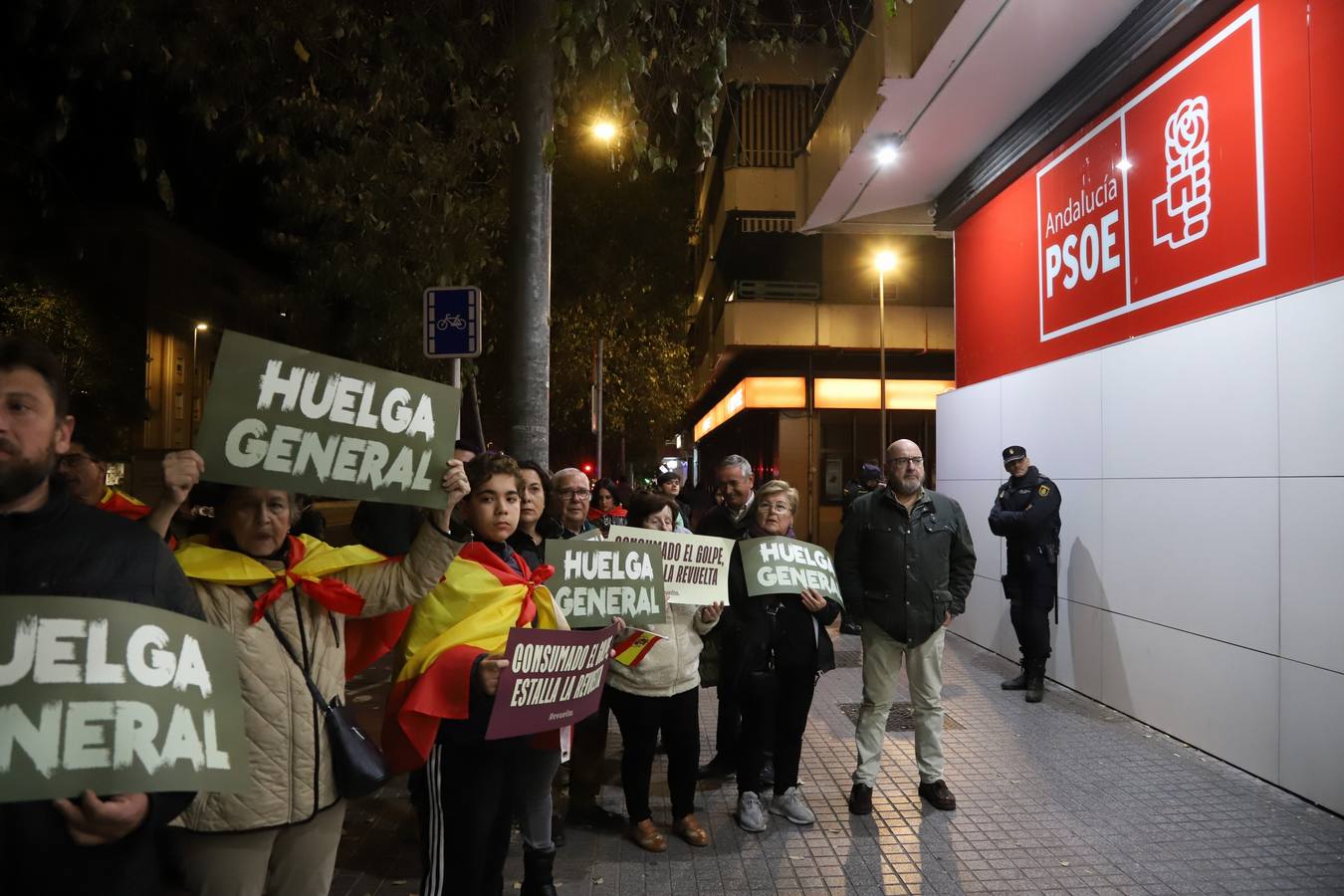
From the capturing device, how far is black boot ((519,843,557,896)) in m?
3.95

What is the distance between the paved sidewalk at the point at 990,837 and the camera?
14.2 ft

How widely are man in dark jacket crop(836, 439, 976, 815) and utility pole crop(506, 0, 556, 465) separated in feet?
8.60

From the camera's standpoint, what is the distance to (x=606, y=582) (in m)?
4.32

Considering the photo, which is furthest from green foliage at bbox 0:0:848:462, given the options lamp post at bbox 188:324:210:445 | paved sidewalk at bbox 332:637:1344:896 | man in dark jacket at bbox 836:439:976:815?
lamp post at bbox 188:324:210:445

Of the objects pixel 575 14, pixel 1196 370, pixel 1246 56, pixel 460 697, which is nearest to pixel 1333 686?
pixel 1196 370

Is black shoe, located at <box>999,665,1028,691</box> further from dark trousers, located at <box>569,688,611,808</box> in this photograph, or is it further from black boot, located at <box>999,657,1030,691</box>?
dark trousers, located at <box>569,688,611,808</box>

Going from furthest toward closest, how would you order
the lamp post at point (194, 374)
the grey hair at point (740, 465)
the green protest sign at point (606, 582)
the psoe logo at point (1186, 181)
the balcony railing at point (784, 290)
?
1. the lamp post at point (194, 374)
2. the balcony railing at point (784, 290)
3. the psoe logo at point (1186, 181)
4. the grey hair at point (740, 465)
5. the green protest sign at point (606, 582)

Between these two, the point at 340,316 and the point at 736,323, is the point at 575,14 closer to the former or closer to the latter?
the point at 340,316

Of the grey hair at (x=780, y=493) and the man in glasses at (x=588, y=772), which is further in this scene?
the grey hair at (x=780, y=493)

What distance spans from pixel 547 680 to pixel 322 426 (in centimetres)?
127

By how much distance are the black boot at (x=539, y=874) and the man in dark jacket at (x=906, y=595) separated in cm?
204

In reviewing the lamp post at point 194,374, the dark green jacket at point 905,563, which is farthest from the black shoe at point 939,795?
the lamp post at point 194,374

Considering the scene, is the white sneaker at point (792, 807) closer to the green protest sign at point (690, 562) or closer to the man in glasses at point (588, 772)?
the man in glasses at point (588, 772)

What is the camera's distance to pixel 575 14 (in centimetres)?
471
